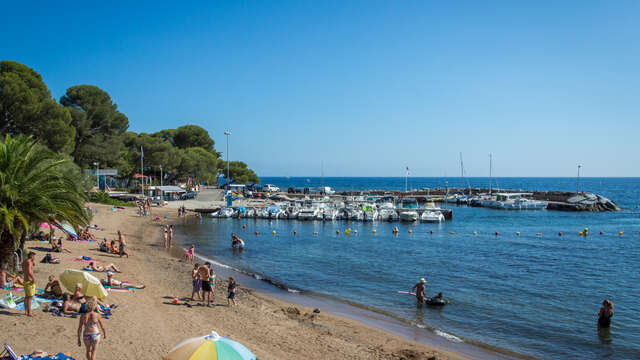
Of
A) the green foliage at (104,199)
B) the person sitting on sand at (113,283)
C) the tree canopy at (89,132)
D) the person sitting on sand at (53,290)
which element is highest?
the tree canopy at (89,132)

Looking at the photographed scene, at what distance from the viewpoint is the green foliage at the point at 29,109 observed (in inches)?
1281

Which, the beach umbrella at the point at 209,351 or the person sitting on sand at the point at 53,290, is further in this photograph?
the person sitting on sand at the point at 53,290

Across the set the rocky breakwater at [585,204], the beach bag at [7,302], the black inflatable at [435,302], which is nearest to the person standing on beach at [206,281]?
the beach bag at [7,302]

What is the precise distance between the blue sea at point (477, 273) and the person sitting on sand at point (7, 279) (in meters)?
11.8

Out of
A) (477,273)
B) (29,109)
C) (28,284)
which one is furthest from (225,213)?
(28,284)

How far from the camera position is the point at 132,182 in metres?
80.5

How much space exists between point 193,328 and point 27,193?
6.62 meters

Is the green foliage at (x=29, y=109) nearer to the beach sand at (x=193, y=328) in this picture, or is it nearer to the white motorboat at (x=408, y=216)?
the beach sand at (x=193, y=328)

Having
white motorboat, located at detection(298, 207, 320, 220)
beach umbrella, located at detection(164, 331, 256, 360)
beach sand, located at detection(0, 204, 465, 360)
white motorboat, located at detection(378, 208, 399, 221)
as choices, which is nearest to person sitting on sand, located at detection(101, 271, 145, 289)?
beach sand, located at detection(0, 204, 465, 360)

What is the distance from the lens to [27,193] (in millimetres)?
12578

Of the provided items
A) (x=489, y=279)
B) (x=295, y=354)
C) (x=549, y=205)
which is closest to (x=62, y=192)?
(x=295, y=354)

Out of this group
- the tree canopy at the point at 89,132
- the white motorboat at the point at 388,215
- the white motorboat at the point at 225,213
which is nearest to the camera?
the tree canopy at the point at 89,132

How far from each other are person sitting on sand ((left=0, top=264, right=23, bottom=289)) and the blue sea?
11801 mm

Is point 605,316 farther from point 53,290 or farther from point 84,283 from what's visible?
point 53,290
